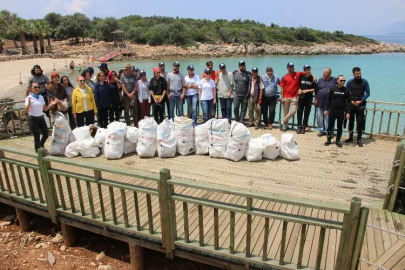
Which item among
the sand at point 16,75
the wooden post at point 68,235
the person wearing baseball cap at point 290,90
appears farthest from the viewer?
the sand at point 16,75

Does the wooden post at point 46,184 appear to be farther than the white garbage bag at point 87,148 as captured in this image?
No

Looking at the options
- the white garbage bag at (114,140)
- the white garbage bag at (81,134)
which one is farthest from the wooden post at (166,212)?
the white garbage bag at (81,134)

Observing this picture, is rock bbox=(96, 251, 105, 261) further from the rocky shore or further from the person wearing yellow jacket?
the rocky shore

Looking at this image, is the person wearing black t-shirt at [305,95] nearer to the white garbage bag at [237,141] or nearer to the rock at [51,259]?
the white garbage bag at [237,141]

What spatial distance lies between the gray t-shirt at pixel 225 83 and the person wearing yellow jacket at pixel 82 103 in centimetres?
318

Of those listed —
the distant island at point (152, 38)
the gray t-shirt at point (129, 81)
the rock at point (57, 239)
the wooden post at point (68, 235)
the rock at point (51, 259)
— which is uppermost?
the distant island at point (152, 38)

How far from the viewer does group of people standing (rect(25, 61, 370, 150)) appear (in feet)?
22.6

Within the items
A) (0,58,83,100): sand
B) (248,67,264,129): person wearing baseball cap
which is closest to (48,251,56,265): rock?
(248,67,264,129): person wearing baseball cap

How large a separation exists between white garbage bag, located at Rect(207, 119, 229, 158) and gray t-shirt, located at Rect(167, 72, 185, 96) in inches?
84.7

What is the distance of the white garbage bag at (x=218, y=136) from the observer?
6.18m

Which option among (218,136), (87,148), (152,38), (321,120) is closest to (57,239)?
(87,148)

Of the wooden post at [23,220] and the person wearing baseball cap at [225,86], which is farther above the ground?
the person wearing baseball cap at [225,86]

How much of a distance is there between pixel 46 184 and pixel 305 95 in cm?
586

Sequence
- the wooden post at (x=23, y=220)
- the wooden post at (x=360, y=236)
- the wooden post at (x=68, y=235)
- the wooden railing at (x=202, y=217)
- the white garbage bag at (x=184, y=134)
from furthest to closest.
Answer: the white garbage bag at (x=184, y=134) < the wooden post at (x=23, y=220) < the wooden post at (x=68, y=235) < the wooden railing at (x=202, y=217) < the wooden post at (x=360, y=236)
